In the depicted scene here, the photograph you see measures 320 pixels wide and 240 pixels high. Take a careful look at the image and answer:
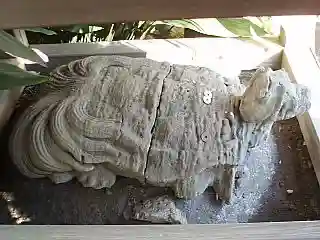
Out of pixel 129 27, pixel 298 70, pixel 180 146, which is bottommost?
pixel 180 146

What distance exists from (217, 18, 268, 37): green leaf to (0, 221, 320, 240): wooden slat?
74 centimetres

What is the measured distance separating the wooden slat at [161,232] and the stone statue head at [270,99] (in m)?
0.21

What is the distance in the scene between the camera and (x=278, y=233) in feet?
3.18

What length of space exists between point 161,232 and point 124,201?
0.63ft

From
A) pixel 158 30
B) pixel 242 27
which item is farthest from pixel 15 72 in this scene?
pixel 158 30

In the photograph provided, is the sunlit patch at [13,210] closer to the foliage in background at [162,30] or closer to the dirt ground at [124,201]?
the dirt ground at [124,201]

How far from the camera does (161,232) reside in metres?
0.97

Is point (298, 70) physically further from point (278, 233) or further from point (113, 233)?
point (113, 233)

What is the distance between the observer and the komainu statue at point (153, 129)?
1085 mm

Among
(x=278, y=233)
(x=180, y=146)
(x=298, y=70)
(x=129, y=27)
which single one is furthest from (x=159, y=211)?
(x=129, y=27)
